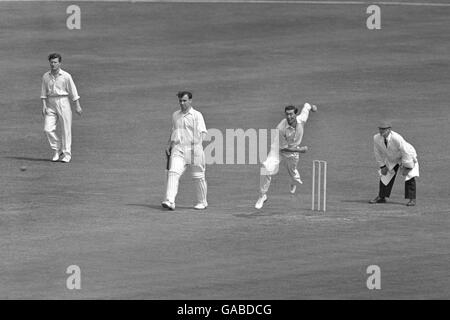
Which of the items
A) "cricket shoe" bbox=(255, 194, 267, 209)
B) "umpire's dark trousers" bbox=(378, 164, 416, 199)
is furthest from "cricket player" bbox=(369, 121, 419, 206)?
"cricket shoe" bbox=(255, 194, 267, 209)

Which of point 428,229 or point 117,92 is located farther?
point 117,92

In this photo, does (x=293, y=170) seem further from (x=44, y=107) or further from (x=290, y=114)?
(x=44, y=107)

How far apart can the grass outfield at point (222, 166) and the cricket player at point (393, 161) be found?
431 mm

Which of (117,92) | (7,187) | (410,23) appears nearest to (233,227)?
(7,187)

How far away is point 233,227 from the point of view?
26.7m

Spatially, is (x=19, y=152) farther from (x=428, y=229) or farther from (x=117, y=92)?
(x=428, y=229)

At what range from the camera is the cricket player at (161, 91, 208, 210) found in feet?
91.6

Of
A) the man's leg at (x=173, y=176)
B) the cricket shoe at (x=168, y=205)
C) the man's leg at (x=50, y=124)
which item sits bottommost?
the cricket shoe at (x=168, y=205)

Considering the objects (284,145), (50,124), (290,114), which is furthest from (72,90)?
(290,114)

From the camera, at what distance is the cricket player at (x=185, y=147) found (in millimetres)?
27906

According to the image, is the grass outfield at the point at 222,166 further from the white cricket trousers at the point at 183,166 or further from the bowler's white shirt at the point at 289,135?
the bowler's white shirt at the point at 289,135

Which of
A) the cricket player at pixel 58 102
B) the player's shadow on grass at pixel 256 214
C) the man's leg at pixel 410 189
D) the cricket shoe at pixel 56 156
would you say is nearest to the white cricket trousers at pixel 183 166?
the player's shadow on grass at pixel 256 214

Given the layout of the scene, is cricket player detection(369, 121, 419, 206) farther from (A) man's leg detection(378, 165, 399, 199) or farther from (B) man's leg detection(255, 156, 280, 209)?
(B) man's leg detection(255, 156, 280, 209)
